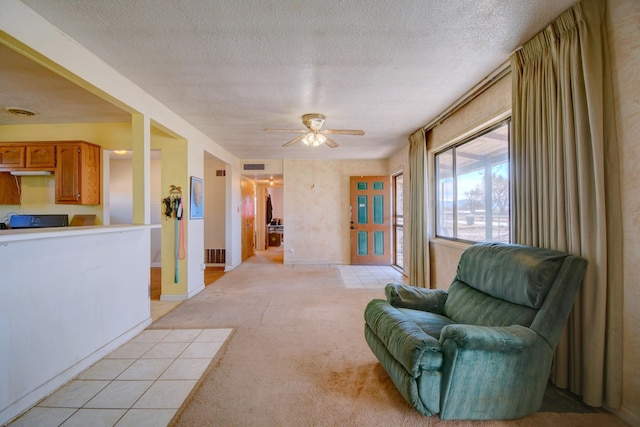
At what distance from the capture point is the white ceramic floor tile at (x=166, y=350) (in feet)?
7.76

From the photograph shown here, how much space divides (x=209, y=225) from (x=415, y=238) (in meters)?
4.65

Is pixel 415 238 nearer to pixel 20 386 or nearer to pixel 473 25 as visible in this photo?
pixel 473 25

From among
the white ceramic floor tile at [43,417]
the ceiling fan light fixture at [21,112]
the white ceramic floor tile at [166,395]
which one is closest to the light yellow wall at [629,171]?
the white ceramic floor tile at [166,395]

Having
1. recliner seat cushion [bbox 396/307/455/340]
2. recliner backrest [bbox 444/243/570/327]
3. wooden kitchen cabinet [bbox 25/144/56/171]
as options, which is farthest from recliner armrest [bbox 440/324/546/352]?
wooden kitchen cabinet [bbox 25/144/56/171]

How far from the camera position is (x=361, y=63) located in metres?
2.40

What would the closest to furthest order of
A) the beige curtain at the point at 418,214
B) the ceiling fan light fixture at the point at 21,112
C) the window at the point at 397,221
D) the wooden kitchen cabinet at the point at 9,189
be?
the ceiling fan light fixture at the point at 21,112 → the wooden kitchen cabinet at the point at 9,189 → the beige curtain at the point at 418,214 → the window at the point at 397,221

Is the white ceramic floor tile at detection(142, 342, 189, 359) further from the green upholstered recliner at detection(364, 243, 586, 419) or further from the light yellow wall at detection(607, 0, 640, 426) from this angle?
the light yellow wall at detection(607, 0, 640, 426)

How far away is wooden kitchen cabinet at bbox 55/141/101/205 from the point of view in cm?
355

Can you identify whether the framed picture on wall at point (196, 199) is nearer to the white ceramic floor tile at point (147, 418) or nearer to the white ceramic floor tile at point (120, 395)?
the white ceramic floor tile at point (120, 395)

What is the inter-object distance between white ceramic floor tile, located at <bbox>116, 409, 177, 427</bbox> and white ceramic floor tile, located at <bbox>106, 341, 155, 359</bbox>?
2.59ft

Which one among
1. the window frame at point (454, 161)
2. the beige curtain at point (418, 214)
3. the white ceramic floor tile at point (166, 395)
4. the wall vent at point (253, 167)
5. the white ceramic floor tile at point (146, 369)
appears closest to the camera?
the white ceramic floor tile at point (166, 395)

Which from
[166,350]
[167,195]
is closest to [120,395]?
[166,350]

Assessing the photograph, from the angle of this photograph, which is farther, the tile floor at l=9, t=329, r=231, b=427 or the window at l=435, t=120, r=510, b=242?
the window at l=435, t=120, r=510, b=242

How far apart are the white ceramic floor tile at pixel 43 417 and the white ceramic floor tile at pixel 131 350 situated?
633mm
